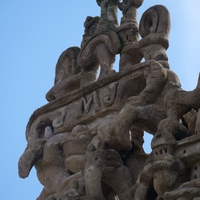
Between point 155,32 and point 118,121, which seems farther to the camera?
point 155,32

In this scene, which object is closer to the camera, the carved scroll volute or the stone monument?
the stone monument

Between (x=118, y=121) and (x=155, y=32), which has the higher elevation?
(x=155, y=32)

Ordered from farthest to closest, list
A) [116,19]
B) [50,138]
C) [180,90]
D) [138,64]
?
1. [116,19]
2. [50,138]
3. [138,64]
4. [180,90]

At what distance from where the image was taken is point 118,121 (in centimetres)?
821

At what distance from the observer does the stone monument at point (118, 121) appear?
298 inches

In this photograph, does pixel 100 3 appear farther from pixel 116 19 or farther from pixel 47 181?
pixel 47 181

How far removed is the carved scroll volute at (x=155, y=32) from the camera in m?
8.97

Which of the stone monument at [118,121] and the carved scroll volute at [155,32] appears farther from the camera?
the carved scroll volute at [155,32]

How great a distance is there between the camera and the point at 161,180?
293 inches

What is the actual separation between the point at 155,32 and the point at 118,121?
1.31 m

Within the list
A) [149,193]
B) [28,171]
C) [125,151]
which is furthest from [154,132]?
[28,171]

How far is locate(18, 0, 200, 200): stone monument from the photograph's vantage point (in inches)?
298

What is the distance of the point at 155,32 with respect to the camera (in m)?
9.13

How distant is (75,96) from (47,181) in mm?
911
